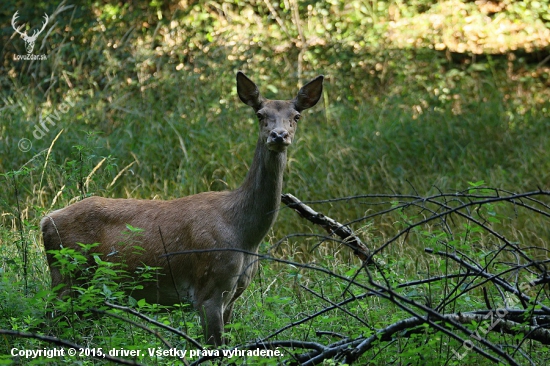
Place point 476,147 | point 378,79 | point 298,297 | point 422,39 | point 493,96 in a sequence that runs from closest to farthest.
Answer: point 298,297 → point 476,147 → point 493,96 → point 378,79 → point 422,39

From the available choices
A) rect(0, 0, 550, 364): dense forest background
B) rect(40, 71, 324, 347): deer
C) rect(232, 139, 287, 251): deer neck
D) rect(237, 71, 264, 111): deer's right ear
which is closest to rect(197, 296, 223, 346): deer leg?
rect(40, 71, 324, 347): deer

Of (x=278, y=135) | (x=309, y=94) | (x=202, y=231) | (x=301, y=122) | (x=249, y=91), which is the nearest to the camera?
(x=278, y=135)

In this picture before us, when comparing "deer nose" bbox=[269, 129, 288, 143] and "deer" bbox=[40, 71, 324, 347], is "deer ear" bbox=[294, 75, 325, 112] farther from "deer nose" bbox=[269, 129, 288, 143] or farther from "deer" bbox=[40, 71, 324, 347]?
"deer nose" bbox=[269, 129, 288, 143]

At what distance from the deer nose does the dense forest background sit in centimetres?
94

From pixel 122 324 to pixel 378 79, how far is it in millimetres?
7931

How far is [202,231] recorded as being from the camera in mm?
5262

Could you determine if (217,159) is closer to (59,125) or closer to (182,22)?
(59,125)

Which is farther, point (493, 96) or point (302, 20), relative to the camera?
point (302, 20)

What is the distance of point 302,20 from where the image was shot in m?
12.7

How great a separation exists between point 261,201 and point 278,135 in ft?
1.57

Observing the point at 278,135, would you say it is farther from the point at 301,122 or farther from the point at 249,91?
the point at 301,122

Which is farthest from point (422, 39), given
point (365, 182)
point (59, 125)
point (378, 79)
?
point (59, 125)

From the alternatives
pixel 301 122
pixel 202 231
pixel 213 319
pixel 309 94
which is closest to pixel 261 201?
pixel 202 231

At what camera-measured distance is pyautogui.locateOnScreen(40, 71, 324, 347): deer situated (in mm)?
5043
